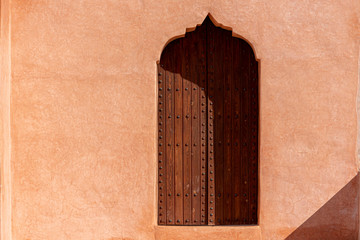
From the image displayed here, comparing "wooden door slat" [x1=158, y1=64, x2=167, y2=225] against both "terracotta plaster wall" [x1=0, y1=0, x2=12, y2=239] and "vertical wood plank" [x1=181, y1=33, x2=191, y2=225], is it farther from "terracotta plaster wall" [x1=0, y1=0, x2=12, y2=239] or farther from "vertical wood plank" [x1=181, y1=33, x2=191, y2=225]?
"terracotta plaster wall" [x1=0, y1=0, x2=12, y2=239]

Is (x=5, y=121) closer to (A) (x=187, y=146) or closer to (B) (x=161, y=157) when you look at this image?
(B) (x=161, y=157)

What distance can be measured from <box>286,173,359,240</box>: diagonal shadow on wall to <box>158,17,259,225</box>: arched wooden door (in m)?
0.53

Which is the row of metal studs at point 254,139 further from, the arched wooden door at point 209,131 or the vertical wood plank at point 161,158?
the vertical wood plank at point 161,158

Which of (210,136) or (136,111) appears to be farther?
(210,136)

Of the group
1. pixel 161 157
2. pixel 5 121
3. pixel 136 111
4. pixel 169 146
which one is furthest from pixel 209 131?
pixel 5 121

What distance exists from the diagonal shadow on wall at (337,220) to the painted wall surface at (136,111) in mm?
20

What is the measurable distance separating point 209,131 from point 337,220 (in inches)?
61.0

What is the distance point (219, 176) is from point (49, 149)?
1723 millimetres

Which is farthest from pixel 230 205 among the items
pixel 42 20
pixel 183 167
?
pixel 42 20

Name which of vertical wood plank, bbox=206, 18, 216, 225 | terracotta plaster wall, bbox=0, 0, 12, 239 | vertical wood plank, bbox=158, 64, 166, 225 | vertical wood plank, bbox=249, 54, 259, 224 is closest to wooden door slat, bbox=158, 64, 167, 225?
vertical wood plank, bbox=158, 64, 166, 225

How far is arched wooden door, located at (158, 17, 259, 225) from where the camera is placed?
4000 millimetres

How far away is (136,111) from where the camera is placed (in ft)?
12.6

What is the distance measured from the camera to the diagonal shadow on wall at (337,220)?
12.7 feet

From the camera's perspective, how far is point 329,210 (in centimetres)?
388
